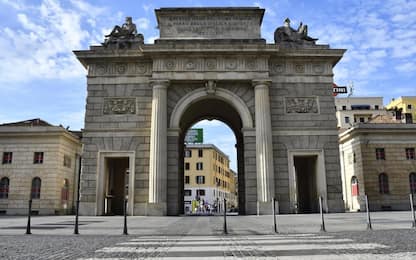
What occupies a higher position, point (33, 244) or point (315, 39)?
point (315, 39)

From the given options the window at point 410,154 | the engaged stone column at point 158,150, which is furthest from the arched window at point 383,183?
the engaged stone column at point 158,150

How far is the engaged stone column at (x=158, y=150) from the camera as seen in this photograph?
964 inches

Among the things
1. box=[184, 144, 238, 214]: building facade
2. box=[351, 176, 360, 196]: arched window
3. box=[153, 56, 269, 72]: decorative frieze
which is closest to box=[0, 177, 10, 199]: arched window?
box=[153, 56, 269, 72]: decorative frieze

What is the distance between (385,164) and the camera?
3762cm

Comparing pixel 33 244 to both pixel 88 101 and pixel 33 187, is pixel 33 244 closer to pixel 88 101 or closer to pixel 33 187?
pixel 88 101

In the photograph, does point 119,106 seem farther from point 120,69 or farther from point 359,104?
point 359,104

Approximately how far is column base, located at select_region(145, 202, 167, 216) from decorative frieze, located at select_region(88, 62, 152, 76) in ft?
30.7

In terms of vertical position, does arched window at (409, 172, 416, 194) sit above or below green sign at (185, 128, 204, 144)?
below

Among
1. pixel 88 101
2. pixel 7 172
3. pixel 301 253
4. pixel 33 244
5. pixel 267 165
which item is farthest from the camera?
pixel 7 172

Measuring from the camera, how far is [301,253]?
263 inches

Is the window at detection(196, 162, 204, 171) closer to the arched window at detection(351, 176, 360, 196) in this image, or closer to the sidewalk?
the arched window at detection(351, 176, 360, 196)

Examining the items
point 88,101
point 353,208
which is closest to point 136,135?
point 88,101

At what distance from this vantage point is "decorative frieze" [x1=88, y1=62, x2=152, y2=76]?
27281 mm

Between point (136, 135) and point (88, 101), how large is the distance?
171 inches
